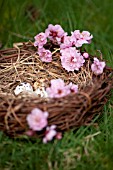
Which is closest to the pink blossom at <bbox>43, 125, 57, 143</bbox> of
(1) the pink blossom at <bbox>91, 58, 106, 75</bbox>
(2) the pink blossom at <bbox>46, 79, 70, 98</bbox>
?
(2) the pink blossom at <bbox>46, 79, 70, 98</bbox>

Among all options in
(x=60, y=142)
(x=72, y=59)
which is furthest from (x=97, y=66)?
(x=60, y=142)

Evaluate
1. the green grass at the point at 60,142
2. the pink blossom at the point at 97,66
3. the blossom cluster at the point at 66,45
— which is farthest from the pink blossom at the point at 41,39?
the green grass at the point at 60,142

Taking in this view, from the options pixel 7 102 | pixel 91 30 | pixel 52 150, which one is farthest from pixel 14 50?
pixel 91 30

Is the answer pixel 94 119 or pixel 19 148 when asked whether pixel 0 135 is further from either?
pixel 94 119

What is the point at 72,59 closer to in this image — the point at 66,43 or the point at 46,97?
the point at 66,43

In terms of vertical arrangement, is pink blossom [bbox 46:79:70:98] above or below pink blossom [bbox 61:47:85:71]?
below

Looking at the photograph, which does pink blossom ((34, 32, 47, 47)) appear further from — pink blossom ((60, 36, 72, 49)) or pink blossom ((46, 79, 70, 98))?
pink blossom ((46, 79, 70, 98))
